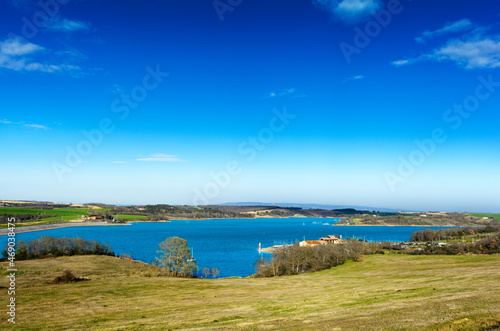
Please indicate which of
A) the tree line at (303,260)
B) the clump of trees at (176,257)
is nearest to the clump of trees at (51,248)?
the clump of trees at (176,257)

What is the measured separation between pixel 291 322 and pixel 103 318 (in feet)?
45.0

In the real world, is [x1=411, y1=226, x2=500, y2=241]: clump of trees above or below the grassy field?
below

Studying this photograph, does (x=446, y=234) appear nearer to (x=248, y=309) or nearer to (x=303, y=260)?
(x=303, y=260)

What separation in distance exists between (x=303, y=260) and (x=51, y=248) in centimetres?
6988

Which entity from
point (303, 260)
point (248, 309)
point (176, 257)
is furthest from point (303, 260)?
point (248, 309)

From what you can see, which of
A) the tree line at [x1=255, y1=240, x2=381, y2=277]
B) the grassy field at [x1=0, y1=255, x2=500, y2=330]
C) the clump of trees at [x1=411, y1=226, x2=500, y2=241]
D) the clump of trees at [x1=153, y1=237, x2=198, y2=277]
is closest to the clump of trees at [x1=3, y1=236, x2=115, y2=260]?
the clump of trees at [x1=153, y1=237, x2=198, y2=277]

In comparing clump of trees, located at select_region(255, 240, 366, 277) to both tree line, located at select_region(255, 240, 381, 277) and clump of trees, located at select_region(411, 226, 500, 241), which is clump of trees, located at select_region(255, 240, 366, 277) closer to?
tree line, located at select_region(255, 240, 381, 277)

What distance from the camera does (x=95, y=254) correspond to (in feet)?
280

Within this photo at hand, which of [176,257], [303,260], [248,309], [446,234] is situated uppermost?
[248,309]

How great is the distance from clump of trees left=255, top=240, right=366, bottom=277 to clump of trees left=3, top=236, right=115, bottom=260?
51.5 meters

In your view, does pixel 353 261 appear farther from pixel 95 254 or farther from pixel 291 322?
pixel 95 254

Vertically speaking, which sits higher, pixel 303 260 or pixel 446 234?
pixel 303 260

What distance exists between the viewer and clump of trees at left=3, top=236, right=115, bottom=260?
261 ft

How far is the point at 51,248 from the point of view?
281 feet
